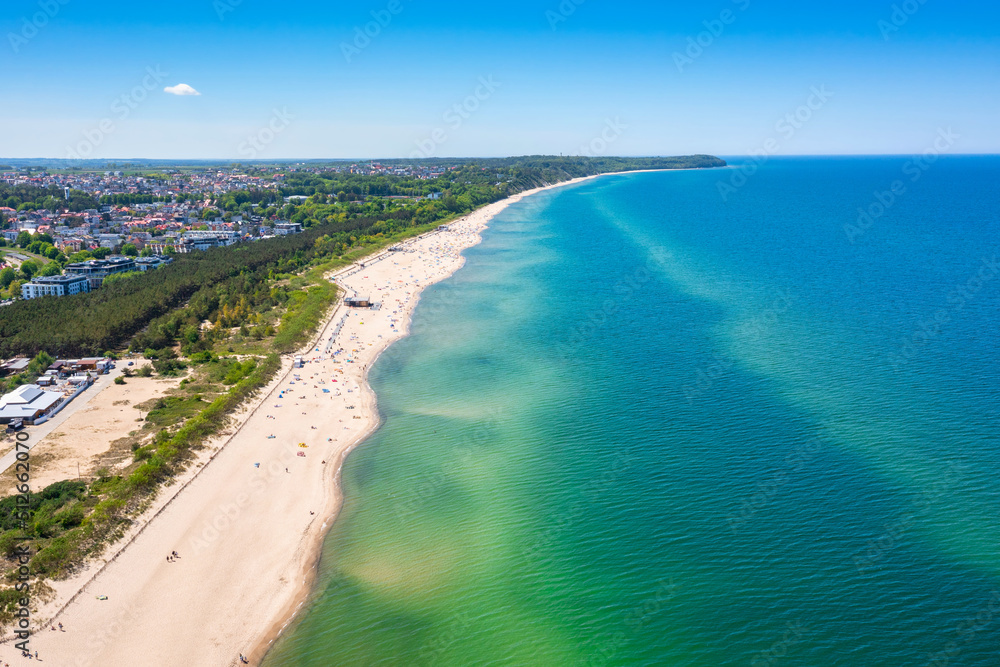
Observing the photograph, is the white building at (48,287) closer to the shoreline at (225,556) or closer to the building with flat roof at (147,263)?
the building with flat roof at (147,263)

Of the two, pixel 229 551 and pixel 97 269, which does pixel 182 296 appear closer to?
pixel 97 269

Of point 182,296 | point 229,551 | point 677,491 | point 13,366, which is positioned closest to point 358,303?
point 182,296

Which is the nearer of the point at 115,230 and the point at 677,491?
the point at 677,491

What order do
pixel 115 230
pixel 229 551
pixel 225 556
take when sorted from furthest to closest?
pixel 115 230
pixel 229 551
pixel 225 556

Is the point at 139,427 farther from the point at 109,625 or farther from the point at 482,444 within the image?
the point at 482,444

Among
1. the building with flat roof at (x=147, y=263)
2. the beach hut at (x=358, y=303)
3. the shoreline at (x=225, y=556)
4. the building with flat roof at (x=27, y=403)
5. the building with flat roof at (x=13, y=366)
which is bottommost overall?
the shoreline at (x=225, y=556)
